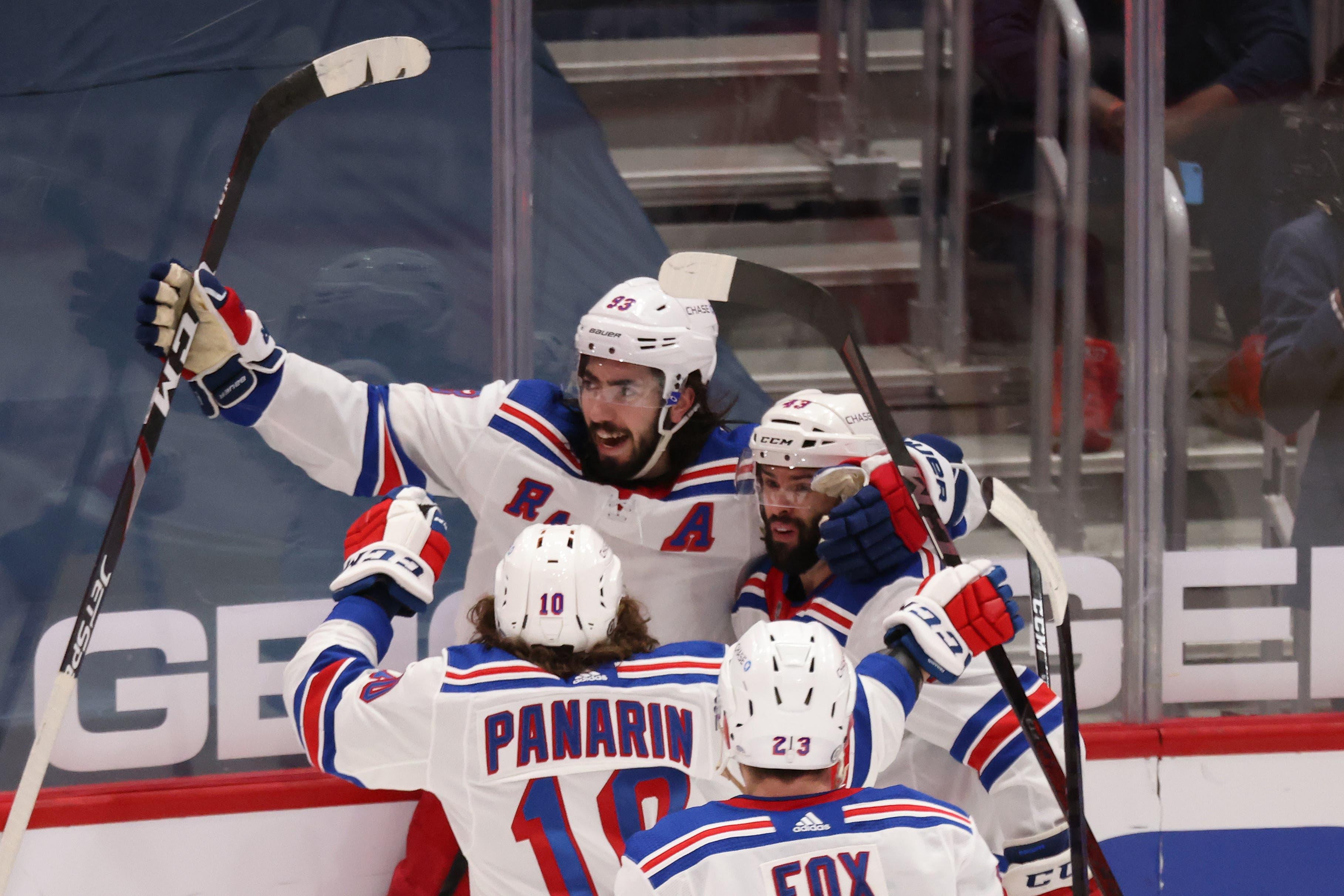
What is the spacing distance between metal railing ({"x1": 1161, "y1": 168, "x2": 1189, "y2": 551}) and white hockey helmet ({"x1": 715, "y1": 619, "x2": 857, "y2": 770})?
1.69 metres

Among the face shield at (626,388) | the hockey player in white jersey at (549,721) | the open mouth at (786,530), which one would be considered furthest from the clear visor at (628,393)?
the hockey player in white jersey at (549,721)

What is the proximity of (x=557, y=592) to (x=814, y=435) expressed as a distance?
2.36 feet

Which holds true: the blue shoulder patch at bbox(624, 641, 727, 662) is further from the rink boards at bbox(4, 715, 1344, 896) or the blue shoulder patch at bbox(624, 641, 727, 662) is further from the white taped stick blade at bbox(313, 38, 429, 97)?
the rink boards at bbox(4, 715, 1344, 896)

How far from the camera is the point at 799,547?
2.71m

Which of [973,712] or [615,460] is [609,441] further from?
[973,712]

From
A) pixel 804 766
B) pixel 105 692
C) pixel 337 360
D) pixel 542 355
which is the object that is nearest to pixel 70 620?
pixel 105 692

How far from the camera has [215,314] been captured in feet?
8.38

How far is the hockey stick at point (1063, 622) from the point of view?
2.32 meters

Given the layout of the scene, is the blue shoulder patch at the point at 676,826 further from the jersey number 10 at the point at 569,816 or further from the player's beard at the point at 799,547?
the player's beard at the point at 799,547

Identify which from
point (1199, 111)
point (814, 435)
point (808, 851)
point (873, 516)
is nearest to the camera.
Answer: point (808, 851)

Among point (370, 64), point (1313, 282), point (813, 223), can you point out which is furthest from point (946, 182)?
point (370, 64)

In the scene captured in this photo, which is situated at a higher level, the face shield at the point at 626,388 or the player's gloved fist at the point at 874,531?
the face shield at the point at 626,388

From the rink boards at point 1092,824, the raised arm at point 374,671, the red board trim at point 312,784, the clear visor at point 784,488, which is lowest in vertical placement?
the rink boards at point 1092,824

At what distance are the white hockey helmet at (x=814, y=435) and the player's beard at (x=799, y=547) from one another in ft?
0.32
